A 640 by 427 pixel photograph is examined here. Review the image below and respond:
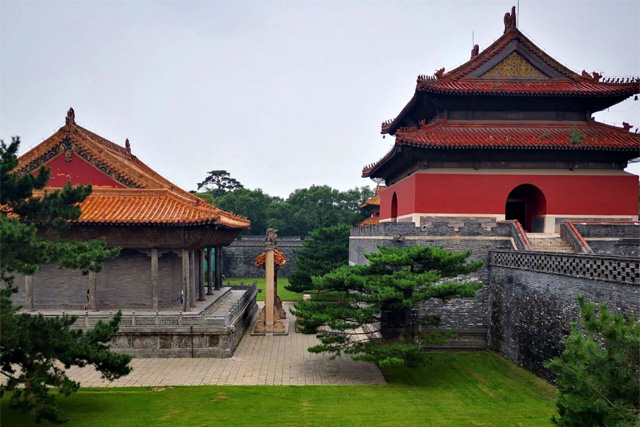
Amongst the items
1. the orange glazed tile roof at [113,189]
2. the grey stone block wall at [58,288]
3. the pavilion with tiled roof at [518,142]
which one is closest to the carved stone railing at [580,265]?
the pavilion with tiled roof at [518,142]

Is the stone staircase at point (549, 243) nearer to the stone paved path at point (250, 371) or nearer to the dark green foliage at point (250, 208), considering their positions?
the stone paved path at point (250, 371)

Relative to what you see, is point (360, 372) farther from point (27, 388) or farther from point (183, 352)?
point (27, 388)

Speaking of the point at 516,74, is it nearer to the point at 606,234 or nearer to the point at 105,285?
the point at 606,234

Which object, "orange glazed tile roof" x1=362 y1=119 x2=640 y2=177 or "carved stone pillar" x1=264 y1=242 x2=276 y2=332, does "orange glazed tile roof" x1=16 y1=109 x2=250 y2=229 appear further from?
"orange glazed tile roof" x1=362 y1=119 x2=640 y2=177

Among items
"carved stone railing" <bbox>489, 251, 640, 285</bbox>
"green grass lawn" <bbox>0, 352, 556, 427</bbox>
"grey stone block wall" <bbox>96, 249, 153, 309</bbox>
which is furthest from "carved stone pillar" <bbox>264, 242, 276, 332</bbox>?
"carved stone railing" <bbox>489, 251, 640, 285</bbox>

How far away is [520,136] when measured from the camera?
720 inches

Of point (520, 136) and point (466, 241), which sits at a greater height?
point (520, 136)

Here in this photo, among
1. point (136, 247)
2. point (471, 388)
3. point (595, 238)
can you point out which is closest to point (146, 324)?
point (136, 247)

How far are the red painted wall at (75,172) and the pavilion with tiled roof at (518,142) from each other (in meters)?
11.0

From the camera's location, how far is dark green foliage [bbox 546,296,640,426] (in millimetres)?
6176

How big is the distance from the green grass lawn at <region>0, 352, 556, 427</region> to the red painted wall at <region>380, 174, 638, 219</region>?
21.9ft

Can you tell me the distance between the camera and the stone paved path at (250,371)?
13434 mm

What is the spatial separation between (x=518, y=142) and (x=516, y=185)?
5.89 feet

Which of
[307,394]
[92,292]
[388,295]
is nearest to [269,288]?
[92,292]
